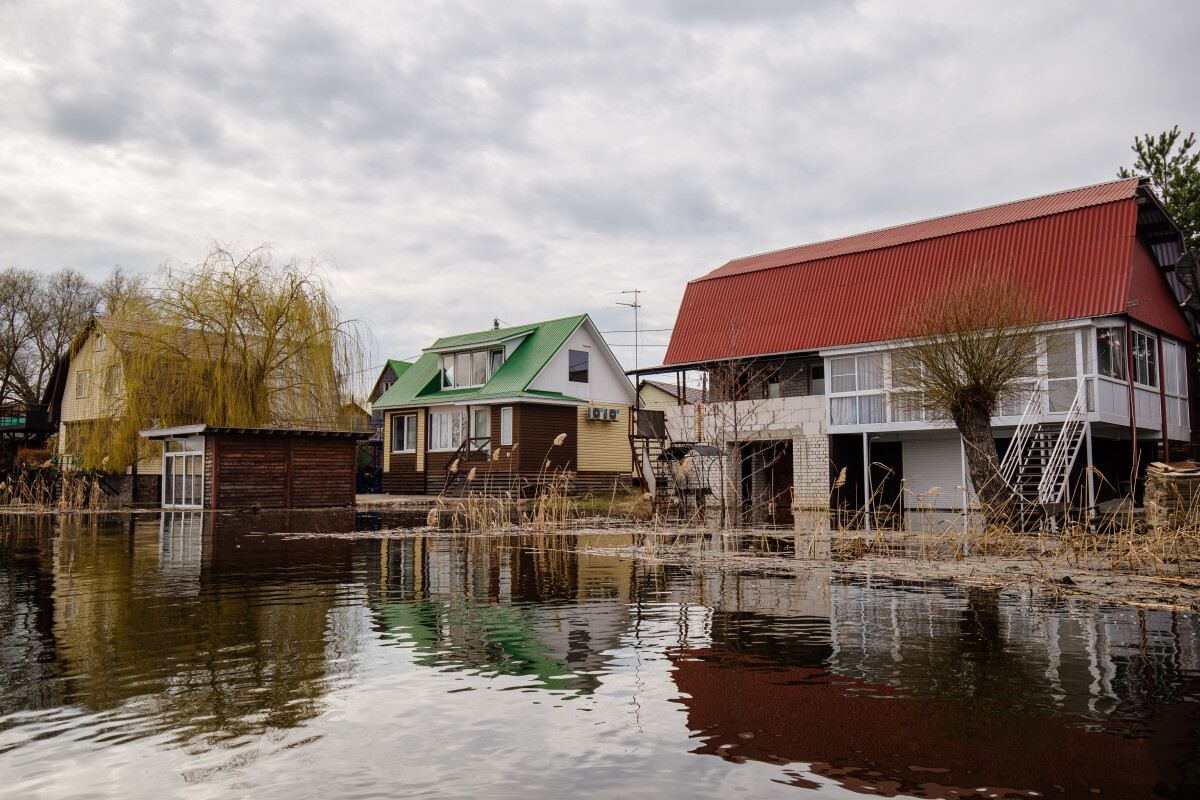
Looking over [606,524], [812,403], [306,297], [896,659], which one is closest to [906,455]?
[812,403]

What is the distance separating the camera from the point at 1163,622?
272 inches

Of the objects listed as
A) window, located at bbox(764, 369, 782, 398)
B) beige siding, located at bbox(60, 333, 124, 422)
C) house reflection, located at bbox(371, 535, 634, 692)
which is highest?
beige siding, located at bbox(60, 333, 124, 422)

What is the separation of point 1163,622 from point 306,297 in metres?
29.2

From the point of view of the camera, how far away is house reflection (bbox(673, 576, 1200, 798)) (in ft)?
11.8

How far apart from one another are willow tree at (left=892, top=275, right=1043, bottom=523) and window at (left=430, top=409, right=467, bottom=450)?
22121 mm

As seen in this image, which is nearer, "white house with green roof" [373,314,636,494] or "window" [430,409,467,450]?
"white house with green roof" [373,314,636,494]

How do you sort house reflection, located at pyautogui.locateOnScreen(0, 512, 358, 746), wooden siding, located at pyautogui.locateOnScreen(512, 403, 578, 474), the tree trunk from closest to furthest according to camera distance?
house reflection, located at pyautogui.locateOnScreen(0, 512, 358, 746) < the tree trunk < wooden siding, located at pyautogui.locateOnScreen(512, 403, 578, 474)

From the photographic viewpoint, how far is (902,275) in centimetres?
2627

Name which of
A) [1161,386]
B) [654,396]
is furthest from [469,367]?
[1161,386]

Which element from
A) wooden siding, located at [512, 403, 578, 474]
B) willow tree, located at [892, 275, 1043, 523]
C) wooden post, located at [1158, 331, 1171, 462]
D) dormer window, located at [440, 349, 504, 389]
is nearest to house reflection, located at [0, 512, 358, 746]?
willow tree, located at [892, 275, 1043, 523]

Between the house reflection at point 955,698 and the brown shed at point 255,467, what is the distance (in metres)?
23.8

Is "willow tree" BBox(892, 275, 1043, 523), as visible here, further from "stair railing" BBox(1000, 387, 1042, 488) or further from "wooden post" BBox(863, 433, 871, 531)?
"stair railing" BBox(1000, 387, 1042, 488)

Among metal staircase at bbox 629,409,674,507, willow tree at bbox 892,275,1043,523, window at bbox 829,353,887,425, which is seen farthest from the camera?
metal staircase at bbox 629,409,674,507

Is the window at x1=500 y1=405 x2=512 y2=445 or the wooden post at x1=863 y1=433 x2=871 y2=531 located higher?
the window at x1=500 y1=405 x2=512 y2=445
